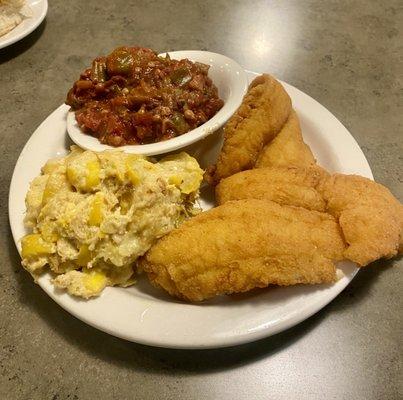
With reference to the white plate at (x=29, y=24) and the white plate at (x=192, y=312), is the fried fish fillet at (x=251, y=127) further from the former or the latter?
the white plate at (x=29, y=24)

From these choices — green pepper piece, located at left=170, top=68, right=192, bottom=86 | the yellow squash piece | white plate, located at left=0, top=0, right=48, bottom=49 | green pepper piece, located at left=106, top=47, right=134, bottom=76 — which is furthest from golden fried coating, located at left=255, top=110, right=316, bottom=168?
white plate, located at left=0, top=0, right=48, bottom=49

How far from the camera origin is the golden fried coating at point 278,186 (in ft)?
6.00

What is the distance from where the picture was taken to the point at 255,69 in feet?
10.3

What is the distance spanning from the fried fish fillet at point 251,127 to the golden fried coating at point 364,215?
0.38 metres

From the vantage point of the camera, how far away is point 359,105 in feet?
9.35

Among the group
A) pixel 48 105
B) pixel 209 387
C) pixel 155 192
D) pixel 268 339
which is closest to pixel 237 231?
pixel 155 192

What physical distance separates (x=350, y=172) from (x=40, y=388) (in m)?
1.54

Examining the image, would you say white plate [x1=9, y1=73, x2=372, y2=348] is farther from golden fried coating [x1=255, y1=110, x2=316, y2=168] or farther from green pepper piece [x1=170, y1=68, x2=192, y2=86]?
green pepper piece [x1=170, y1=68, x2=192, y2=86]

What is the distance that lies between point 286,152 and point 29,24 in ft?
6.95

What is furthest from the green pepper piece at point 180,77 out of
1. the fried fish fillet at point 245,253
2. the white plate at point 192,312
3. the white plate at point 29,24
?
the white plate at point 29,24

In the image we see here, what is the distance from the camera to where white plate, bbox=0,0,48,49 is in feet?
9.96

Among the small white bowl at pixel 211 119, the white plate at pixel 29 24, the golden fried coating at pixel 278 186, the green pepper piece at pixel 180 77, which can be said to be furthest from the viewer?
the white plate at pixel 29 24

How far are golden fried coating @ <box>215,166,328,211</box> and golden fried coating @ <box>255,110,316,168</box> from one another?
14cm

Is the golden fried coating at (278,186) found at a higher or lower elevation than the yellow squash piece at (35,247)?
higher
